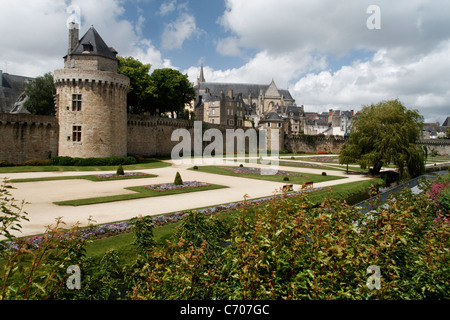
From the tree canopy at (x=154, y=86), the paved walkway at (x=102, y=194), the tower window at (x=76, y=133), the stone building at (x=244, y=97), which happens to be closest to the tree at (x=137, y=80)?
the tree canopy at (x=154, y=86)

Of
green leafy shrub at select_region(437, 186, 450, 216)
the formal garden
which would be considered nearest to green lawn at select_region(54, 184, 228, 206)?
the formal garden

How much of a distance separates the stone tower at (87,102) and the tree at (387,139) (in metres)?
24.8

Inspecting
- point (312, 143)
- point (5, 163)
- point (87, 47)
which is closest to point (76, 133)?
point (5, 163)

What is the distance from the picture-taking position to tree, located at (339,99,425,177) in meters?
26.0

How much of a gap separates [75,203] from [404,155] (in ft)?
84.3

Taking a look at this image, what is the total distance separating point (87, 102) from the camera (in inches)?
1232

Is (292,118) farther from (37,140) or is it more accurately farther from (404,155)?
(37,140)

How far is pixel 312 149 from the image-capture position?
68.1 m

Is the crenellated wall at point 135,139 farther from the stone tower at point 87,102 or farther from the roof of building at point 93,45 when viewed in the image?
the roof of building at point 93,45

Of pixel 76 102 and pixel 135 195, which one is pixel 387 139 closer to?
pixel 135 195

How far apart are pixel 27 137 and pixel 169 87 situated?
765 inches

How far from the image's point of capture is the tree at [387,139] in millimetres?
26031

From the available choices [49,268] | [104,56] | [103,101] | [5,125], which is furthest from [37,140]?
[49,268]

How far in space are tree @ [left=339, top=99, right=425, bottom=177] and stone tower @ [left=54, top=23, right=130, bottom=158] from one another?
24780 mm
